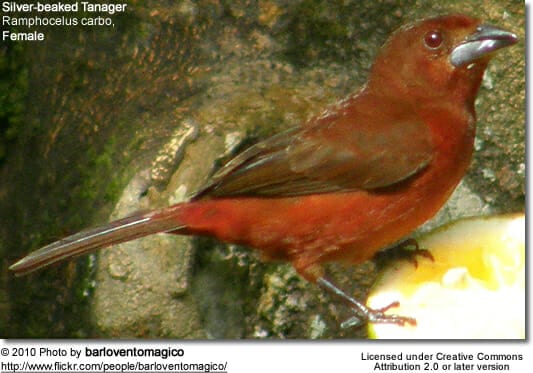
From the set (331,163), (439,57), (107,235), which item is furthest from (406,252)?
(107,235)

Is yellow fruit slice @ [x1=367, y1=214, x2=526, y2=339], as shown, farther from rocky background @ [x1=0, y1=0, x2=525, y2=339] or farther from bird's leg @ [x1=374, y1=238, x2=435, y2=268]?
rocky background @ [x1=0, y1=0, x2=525, y2=339]

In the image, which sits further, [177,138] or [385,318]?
[177,138]

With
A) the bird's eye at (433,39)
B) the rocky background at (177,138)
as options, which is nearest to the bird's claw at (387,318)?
the rocky background at (177,138)

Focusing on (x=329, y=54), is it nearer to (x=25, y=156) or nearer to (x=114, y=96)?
(x=114, y=96)

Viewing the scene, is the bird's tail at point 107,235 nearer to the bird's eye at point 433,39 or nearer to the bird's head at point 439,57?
the bird's head at point 439,57

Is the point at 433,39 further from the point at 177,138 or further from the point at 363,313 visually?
the point at 177,138

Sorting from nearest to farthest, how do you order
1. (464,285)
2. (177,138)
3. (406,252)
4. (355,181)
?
1. (464,285)
2. (355,181)
3. (406,252)
4. (177,138)
